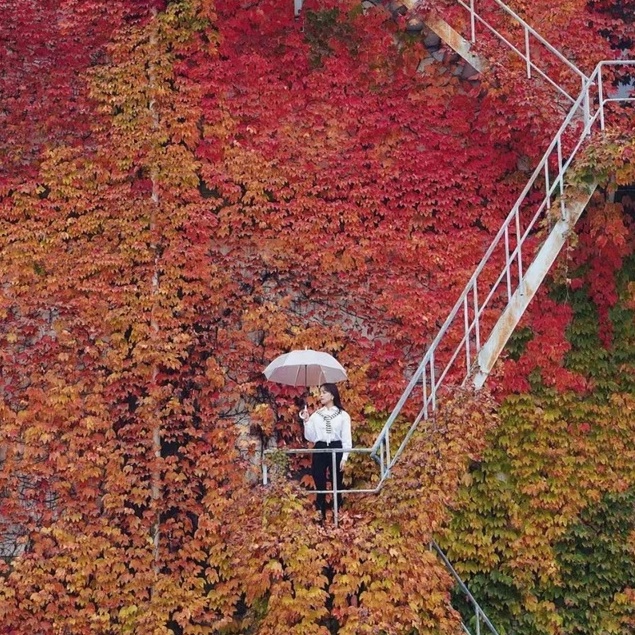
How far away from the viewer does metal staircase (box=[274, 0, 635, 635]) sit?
10539 mm

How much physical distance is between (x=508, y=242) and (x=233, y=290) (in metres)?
3.04

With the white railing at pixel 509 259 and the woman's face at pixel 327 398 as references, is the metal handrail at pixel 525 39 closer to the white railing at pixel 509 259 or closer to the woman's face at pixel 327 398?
the white railing at pixel 509 259

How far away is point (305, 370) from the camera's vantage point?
10.5 metres

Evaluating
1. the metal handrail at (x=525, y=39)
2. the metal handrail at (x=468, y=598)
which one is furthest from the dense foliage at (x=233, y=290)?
the metal handrail at (x=525, y=39)

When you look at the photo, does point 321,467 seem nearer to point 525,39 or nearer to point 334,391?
point 334,391

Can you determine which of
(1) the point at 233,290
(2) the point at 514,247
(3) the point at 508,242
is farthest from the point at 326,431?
(2) the point at 514,247

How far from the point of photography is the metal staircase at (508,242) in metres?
10.5

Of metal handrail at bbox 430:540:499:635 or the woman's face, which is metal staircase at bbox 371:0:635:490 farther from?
metal handrail at bbox 430:540:499:635

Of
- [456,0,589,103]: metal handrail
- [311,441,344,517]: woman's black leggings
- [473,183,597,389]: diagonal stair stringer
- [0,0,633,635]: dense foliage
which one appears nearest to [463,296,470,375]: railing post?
[473,183,597,389]: diagonal stair stringer

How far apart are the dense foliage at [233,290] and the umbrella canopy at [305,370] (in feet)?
3.01

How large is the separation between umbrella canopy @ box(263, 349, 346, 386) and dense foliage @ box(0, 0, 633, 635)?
0.92 metres

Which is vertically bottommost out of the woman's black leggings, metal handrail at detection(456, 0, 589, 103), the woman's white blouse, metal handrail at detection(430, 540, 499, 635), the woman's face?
metal handrail at detection(430, 540, 499, 635)

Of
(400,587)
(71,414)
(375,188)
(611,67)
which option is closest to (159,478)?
(71,414)

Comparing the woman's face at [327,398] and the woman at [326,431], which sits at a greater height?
the woman's face at [327,398]
